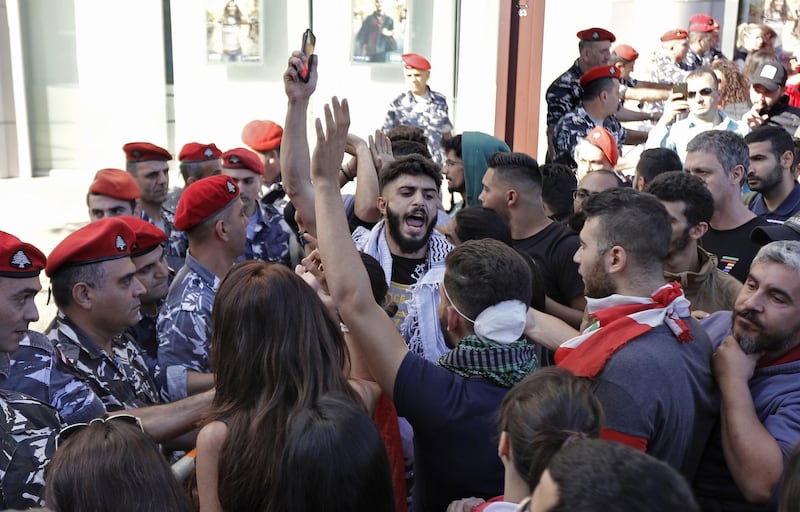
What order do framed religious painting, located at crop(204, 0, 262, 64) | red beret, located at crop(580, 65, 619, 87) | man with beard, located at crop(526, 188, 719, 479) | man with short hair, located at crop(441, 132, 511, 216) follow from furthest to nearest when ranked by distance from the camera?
1. framed religious painting, located at crop(204, 0, 262, 64)
2. red beret, located at crop(580, 65, 619, 87)
3. man with short hair, located at crop(441, 132, 511, 216)
4. man with beard, located at crop(526, 188, 719, 479)

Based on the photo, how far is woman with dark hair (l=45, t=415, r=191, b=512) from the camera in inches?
79.0

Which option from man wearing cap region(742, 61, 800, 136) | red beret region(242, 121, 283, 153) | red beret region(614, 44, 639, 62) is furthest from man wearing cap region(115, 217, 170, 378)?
red beret region(614, 44, 639, 62)

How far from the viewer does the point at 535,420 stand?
6.80ft

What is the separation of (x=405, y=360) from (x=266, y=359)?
445mm

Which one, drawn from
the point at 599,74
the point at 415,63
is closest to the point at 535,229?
the point at 599,74

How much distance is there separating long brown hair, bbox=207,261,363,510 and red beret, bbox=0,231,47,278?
2.92ft

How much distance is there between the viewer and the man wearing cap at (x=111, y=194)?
5367 millimetres

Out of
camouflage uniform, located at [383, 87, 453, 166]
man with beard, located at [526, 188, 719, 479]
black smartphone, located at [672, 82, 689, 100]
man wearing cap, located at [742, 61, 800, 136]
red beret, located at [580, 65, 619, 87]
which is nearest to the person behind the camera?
man with beard, located at [526, 188, 719, 479]

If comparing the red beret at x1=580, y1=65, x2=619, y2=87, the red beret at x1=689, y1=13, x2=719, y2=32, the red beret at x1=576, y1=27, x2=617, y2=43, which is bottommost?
the red beret at x1=580, y1=65, x2=619, y2=87

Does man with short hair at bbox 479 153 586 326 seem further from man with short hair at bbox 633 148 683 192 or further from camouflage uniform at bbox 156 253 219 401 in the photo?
camouflage uniform at bbox 156 253 219 401

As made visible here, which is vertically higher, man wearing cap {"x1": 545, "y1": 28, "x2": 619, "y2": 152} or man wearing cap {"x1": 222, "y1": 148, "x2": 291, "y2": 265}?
man wearing cap {"x1": 545, "y1": 28, "x2": 619, "y2": 152}

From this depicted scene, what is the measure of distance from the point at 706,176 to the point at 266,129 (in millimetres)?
3638

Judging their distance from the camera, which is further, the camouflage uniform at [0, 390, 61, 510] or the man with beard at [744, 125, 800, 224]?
the man with beard at [744, 125, 800, 224]

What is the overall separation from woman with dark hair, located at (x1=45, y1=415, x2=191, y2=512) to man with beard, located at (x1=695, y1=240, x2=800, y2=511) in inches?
66.3
